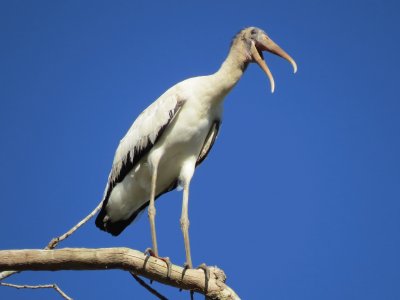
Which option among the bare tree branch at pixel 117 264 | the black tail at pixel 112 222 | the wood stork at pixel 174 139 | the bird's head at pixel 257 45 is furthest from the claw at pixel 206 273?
the bird's head at pixel 257 45

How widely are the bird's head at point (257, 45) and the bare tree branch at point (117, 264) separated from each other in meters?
3.05

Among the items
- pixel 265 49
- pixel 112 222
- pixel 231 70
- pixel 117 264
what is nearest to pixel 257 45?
pixel 265 49

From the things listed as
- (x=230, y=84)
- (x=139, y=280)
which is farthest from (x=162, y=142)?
(x=139, y=280)

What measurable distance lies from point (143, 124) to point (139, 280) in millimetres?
2535

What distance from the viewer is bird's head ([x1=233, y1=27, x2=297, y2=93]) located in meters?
8.25

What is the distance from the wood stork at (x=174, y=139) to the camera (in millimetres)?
7945

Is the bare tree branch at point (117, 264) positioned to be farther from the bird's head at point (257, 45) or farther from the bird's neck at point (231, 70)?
the bird's head at point (257, 45)

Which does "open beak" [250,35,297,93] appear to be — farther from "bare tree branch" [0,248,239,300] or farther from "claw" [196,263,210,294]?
"bare tree branch" [0,248,239,300]

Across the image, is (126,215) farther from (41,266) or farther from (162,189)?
(41,266)

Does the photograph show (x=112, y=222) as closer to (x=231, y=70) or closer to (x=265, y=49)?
(x=231, y=70)

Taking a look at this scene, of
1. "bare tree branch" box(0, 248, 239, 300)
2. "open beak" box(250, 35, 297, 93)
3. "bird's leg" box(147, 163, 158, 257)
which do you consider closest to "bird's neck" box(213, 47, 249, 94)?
"open beak" box(250, 35, 297, 93)

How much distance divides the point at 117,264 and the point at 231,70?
10.6ft

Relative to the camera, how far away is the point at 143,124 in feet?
26.9

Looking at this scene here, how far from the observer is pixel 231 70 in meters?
8.15
